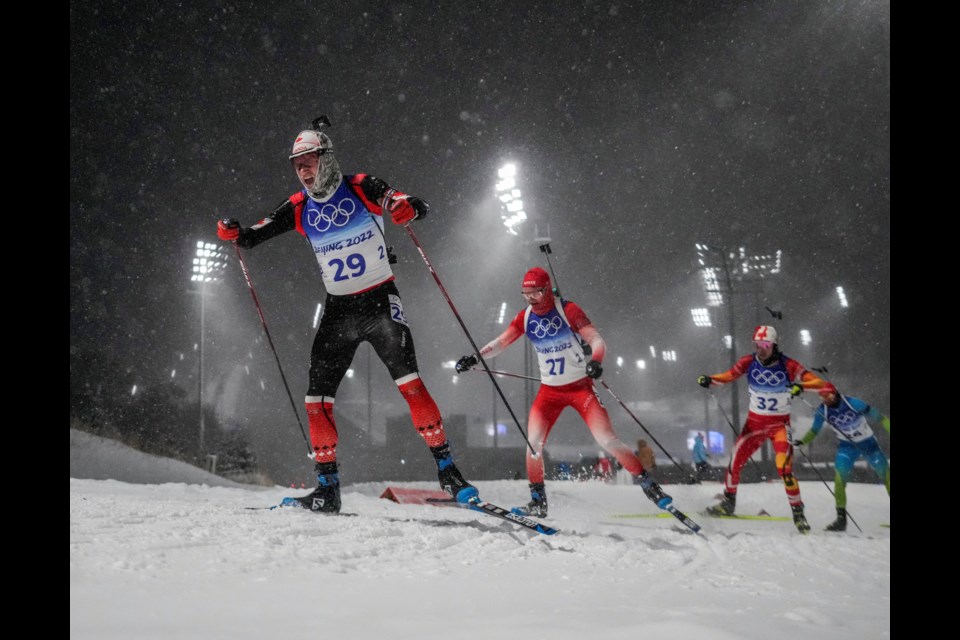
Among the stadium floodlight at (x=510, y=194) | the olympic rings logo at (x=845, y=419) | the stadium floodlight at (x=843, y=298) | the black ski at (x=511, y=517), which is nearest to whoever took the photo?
the black ski at (x=511, y=517)

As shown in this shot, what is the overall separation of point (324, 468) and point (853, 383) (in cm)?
3843

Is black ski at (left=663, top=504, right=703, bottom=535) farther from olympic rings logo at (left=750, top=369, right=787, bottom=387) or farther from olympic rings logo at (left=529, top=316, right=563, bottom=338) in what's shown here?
olympic rings logo at (left=750, top=369, right=787, bottom=387)

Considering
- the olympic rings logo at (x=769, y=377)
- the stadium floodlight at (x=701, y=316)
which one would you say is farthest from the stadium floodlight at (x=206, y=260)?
the stadium floodlight at (x=701, y=316)

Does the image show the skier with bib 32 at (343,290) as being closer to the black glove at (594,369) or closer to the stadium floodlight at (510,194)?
the black glove at (594,369)

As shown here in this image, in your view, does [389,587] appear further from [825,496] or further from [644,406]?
[644,406]

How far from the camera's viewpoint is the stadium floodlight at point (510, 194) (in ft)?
52.7

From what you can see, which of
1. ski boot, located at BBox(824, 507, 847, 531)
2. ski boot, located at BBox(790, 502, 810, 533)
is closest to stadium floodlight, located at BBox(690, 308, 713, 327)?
ski boot, located at BBox(824, 507, 847, 531)

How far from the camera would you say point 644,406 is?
2108 inches

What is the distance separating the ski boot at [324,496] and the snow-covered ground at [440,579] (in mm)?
284

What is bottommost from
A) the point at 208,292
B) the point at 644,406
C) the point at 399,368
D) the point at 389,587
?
the point at 644,406

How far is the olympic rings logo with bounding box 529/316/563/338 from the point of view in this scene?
5.66 m

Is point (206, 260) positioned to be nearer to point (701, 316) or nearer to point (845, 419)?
point (845, 419)

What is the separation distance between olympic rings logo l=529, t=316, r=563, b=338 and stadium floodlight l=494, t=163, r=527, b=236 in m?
10.9
